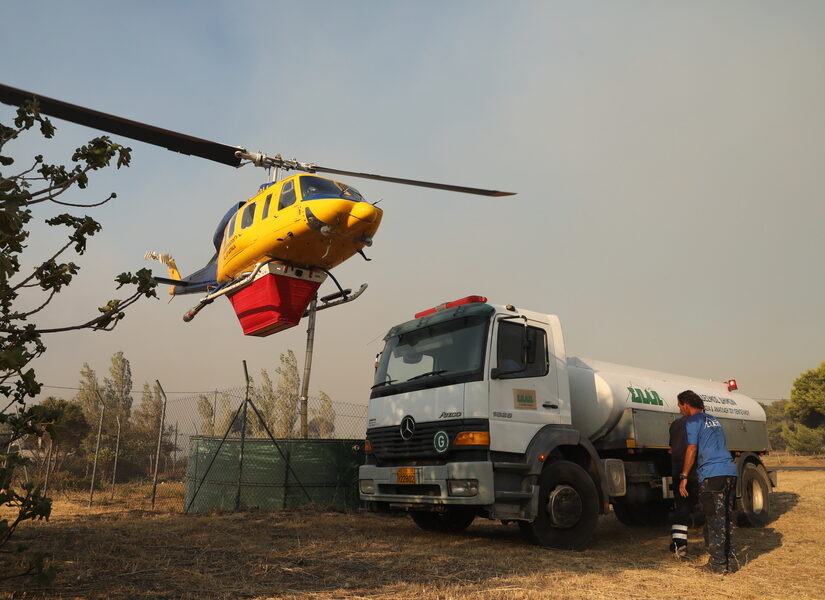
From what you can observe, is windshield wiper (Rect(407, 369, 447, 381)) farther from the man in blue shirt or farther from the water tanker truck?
the man in blue shirt

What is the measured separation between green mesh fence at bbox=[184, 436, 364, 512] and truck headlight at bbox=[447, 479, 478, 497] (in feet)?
15.6

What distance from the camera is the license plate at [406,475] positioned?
7579mm

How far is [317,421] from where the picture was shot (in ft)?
50.1

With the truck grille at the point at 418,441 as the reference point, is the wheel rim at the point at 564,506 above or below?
below

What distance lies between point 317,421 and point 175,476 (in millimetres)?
6460

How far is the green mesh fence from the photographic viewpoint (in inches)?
440

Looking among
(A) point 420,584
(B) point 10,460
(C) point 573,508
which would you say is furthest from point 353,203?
(B) point 10,460

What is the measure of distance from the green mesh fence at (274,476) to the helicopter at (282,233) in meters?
2.77

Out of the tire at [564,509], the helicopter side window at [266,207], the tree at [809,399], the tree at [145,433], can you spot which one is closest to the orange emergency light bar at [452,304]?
the tire at [564,509]

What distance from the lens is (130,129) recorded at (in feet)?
33.1

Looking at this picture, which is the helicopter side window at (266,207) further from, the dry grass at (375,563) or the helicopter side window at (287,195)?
the dry grass at (375,563)

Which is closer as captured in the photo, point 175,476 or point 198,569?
point 198,569

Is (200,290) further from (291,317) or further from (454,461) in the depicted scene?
(454,461)

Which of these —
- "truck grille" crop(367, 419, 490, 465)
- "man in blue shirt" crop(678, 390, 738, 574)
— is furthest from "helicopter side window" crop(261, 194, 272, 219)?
"man in blue shirt" crop(678, 390, 738, 574)
